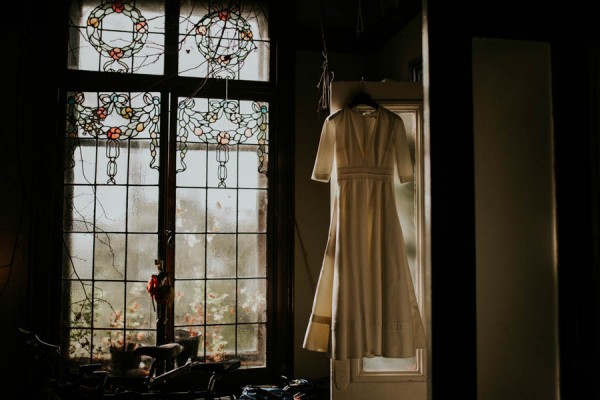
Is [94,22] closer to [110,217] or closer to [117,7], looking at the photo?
[117,7]

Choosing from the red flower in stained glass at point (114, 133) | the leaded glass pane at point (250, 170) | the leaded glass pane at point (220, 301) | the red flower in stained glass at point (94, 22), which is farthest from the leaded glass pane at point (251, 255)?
the red flower in stained glass at point (94, 22)

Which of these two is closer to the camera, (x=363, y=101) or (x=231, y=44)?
(x=363, y=101)

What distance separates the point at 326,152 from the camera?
106 inches

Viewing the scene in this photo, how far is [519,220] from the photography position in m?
1.54

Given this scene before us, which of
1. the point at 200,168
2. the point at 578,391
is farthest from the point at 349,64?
the point at 578,391

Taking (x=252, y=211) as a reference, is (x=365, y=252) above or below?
below

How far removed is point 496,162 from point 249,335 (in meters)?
2.85

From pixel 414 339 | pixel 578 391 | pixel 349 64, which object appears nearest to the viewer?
pixel 578 391

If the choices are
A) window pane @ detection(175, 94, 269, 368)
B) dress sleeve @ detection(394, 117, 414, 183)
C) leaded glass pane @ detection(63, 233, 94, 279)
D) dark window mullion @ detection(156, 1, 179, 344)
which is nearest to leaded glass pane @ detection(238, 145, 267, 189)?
window pane @ detection(175, 94, 269, 368)

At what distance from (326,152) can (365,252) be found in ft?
2.00

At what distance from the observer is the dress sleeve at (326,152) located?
2.67 meters

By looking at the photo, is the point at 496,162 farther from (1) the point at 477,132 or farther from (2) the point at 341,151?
(2) the point at 341,151

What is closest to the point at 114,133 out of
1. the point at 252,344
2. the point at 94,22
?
the point at 94,22

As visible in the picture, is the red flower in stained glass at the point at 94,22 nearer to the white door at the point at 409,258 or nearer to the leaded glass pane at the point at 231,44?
the leaded glass pane at the point at 231,44
